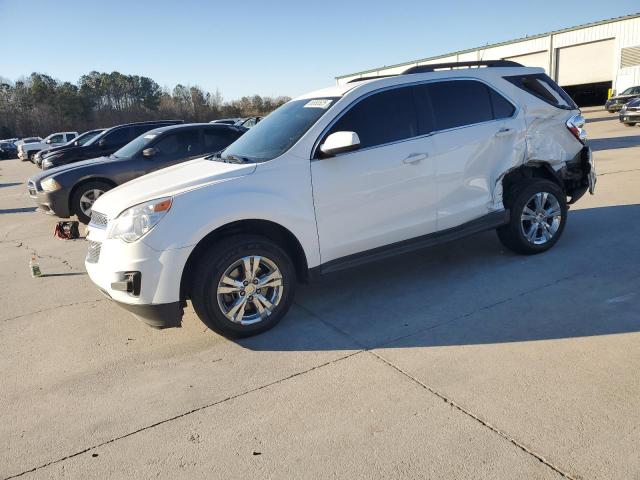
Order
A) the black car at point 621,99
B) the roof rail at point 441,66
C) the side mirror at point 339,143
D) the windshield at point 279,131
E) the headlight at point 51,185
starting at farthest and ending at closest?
the black car at point 621,99 < the headlight at point 51,185 < the roof rail at point 441,66 < the windshield at point 279,131 < the side mirror at point 339,143

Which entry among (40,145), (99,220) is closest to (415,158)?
(99,220)

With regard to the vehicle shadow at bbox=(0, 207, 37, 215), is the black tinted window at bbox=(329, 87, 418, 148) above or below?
above

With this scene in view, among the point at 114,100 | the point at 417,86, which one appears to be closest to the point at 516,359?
the point at 417,86

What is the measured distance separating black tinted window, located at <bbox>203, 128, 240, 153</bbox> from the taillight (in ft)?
19.9

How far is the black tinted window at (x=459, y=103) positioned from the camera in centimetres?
481

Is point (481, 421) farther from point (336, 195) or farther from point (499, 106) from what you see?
point (499, 106)

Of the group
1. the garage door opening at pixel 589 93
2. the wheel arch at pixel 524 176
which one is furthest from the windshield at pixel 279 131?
the garage door opening at pixel 589 93

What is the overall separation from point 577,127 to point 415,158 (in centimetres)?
239

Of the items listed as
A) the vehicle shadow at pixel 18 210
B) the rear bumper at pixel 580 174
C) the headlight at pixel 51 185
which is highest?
the headlight at pixel 51 185

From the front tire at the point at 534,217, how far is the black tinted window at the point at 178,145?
608cm

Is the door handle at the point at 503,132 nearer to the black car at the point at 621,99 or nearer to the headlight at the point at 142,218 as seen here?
the headlight at the point at 142,218

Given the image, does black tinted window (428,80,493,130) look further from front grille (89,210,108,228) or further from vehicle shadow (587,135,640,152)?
vehicle shadow (587,135,640,152)

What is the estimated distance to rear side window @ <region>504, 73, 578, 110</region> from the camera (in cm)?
542

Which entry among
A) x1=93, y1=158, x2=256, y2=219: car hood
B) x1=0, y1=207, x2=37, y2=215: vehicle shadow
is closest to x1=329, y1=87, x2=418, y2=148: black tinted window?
x1=93, y1=158, x2=256, y2=219: car hood
